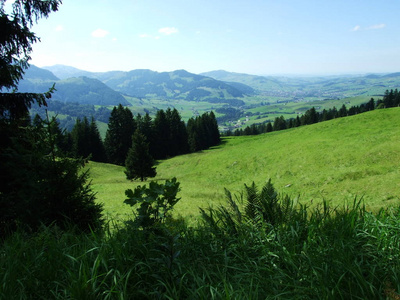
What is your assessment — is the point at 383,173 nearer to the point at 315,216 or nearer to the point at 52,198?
the point at 315,216

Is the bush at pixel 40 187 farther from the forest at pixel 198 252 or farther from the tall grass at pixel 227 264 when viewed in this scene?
the tall grass at pixel 227 264

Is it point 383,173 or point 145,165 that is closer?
point 383,173

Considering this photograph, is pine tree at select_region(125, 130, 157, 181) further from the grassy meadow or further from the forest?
the grassy meadow

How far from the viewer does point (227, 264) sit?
3.03 meters

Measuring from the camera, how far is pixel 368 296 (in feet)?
7.52

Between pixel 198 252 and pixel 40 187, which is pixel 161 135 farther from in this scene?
pixel 198 252

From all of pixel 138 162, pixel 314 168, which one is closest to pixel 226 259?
pixel 314 168

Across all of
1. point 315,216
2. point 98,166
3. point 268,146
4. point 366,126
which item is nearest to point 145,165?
point 98,166

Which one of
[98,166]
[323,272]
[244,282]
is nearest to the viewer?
[323,272]

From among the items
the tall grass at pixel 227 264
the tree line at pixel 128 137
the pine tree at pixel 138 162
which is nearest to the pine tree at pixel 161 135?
the tree line at pixel 128 137

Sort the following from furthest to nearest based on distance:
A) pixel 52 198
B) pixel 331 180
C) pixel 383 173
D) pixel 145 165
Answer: pixel 145 165 < pixel 331 180 < pixel 383 173 < pixel 52 198

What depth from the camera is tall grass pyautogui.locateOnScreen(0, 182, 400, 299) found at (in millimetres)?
2395

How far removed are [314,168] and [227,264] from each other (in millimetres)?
25335

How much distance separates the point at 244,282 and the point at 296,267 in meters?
0.64
